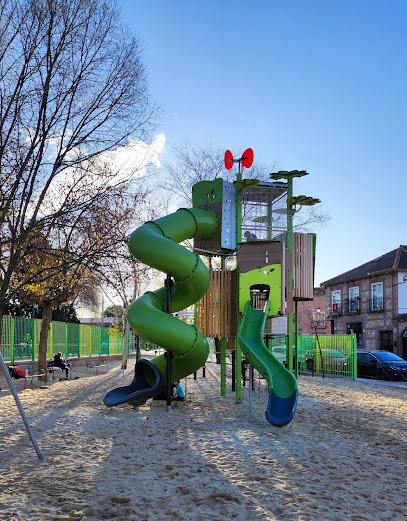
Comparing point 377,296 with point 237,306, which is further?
point 377,296

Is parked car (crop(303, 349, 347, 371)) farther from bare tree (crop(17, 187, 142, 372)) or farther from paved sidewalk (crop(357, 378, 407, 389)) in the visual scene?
bare tree (crop(17, 187, 142, 372))

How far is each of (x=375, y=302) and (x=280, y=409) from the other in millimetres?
31892

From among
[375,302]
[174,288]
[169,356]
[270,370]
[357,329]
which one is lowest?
[357,329]

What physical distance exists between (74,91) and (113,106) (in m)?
0.93

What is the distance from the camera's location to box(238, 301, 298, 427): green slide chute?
8.54 metres

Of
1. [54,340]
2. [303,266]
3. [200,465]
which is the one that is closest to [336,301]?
[54,340]

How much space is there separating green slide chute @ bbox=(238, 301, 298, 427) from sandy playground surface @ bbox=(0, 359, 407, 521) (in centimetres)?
32

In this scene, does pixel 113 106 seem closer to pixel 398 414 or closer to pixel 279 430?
pixel 279 430

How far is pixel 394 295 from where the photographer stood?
118 feet

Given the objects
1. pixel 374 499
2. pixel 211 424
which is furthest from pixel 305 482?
pixel 211 424

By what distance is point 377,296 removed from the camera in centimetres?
3819

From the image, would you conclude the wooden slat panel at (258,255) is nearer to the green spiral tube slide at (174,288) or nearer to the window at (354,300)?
the green spiral tube slide at (174,288)

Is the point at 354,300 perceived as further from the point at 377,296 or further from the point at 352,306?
the point at 377,296

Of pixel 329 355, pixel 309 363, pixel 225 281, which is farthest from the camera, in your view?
pixel 309 363
